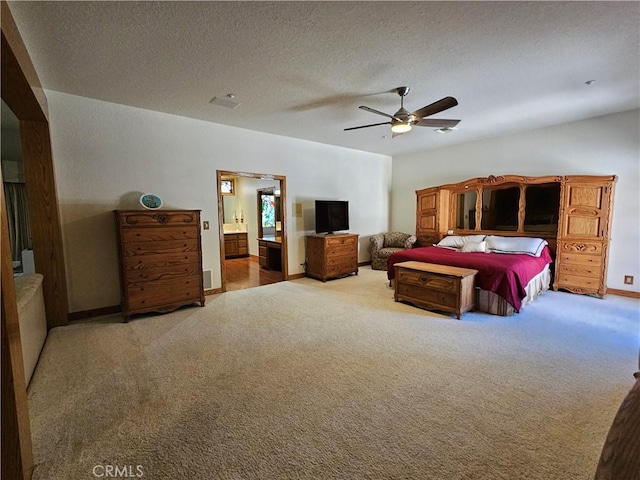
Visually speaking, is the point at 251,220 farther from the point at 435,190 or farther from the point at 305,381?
the point at 305,381

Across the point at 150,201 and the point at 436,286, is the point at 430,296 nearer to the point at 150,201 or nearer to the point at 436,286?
the point at 436,286

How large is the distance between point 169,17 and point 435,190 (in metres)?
5.33

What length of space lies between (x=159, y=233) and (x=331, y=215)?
3.12 meters

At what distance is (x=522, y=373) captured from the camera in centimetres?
237

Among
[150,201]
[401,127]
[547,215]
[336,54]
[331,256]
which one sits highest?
[336,54]

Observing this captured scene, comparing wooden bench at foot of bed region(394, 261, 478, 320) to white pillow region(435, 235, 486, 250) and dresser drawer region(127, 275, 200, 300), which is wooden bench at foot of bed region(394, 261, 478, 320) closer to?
white pillow region(435, 235, 486, 250)

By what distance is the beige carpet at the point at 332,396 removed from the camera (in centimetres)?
156

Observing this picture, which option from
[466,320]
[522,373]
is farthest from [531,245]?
[522,373]

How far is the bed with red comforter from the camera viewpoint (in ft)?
11.7

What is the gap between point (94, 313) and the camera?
3732 mm

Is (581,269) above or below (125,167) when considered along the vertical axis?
below

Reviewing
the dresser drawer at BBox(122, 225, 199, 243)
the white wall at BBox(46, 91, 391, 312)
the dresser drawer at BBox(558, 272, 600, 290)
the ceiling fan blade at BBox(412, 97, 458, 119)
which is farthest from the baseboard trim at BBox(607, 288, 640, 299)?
the dresser drawer at BBox(122, 225, 199, 243)

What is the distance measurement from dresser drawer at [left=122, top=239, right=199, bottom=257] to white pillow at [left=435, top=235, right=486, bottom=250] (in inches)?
169

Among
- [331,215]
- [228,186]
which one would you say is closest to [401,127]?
[331,215]
